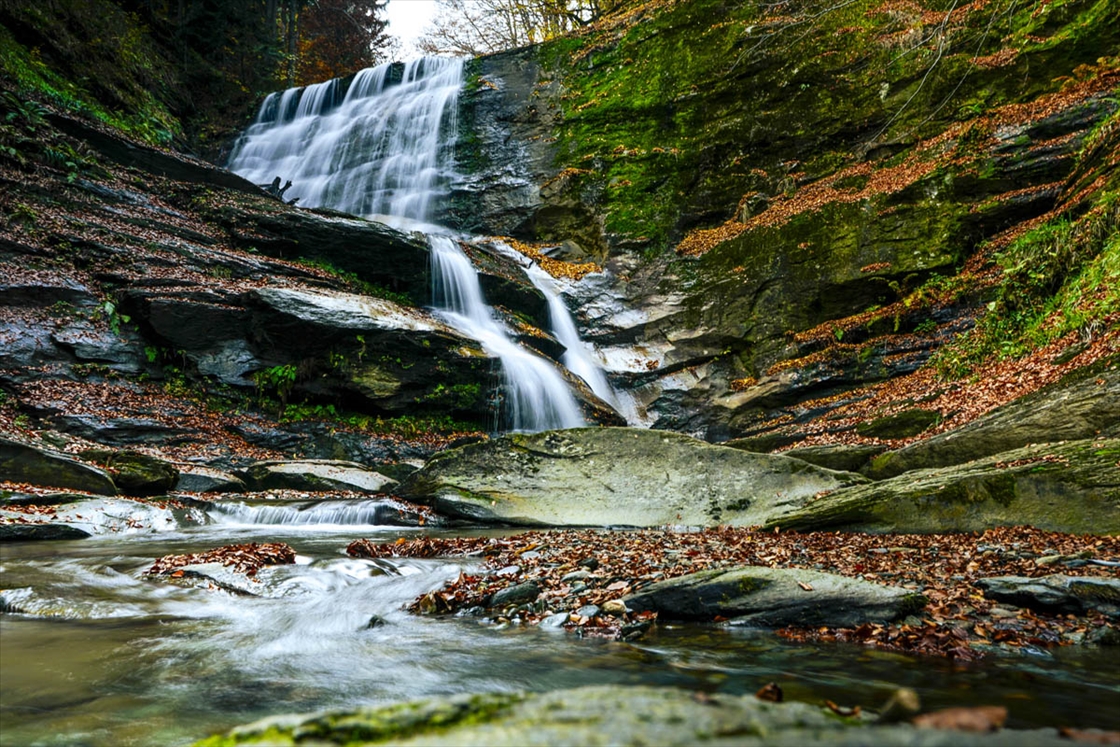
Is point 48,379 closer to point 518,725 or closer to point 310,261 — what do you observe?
point 310,261

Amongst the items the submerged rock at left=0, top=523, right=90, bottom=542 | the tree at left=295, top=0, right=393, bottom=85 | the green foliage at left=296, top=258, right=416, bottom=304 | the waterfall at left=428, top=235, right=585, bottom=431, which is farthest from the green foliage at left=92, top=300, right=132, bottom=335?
the tree at left=295, top=0, right=393, bottom=85

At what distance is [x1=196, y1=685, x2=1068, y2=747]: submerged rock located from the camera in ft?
3.81

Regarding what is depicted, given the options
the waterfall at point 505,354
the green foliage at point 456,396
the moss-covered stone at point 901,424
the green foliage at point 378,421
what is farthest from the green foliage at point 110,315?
the moss-covered stone at point 901,424

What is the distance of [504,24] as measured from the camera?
34.6 metres

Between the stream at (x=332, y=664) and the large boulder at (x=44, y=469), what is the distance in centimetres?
413

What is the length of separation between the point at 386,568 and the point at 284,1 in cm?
3199

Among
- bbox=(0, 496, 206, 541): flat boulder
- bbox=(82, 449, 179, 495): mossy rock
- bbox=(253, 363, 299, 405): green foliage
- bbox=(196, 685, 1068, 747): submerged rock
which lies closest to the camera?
bbox=(196, 685, 1068, 747): submerged rock

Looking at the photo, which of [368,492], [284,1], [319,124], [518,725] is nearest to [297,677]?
[518,725]

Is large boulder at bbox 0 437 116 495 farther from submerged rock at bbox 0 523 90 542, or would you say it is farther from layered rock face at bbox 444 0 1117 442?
layered rock face at bbox 444 0 1117 442

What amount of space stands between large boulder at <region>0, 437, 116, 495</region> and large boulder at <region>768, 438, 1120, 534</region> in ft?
28.3

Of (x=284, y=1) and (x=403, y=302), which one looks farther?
(x=284, y=1)

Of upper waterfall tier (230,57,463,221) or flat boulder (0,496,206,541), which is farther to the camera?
upper waterfall tier (230,57,463,221)

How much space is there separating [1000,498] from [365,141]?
2254cm

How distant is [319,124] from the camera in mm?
23797
